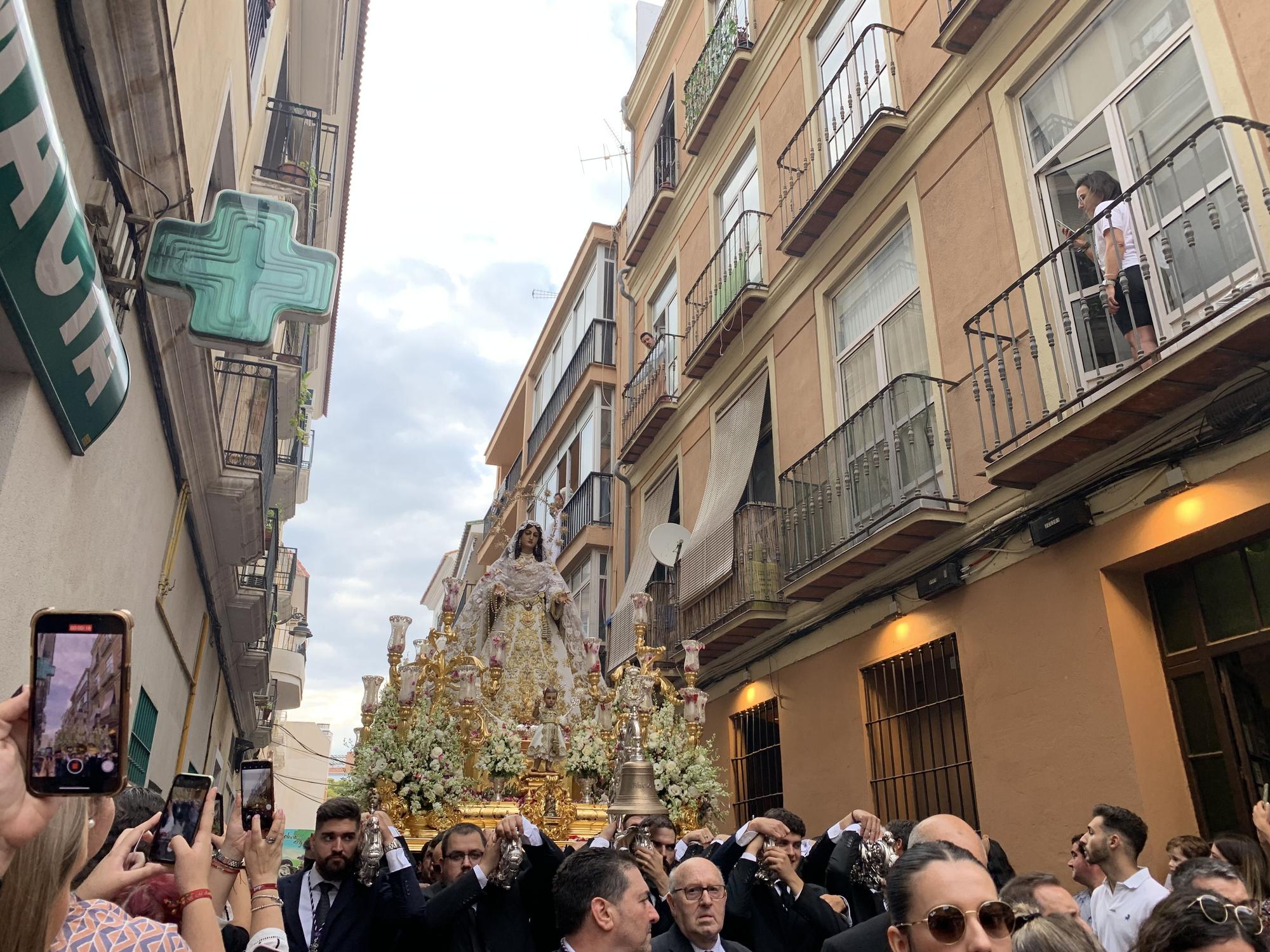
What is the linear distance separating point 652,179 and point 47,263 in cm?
1410

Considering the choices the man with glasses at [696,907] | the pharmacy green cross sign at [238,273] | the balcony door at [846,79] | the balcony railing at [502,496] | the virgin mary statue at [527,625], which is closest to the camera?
the man with glasses at [696,907]

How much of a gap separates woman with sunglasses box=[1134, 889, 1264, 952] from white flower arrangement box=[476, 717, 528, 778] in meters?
5.55

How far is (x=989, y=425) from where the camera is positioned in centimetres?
744

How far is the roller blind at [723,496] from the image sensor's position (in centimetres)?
1075

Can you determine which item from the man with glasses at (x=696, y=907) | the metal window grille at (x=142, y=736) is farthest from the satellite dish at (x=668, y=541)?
the man with glasses at (x=696, y=907)

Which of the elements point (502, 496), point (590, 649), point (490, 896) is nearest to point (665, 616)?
point (590, 649)

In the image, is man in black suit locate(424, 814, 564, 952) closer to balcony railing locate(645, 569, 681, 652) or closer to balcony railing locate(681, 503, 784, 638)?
balcony railing locate(681, 503, 784, 638)

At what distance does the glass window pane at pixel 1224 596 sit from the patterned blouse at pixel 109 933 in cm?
608

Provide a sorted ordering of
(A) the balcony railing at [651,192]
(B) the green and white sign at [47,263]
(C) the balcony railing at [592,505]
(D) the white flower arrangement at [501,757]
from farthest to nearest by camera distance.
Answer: (C) the balcony railing at [592,505] → (A) the balcony railing at [651,192] → (D) the white flower arrangement at [501,757] → (B) the green and white sign at [47,263]

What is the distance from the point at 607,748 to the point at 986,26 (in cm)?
671

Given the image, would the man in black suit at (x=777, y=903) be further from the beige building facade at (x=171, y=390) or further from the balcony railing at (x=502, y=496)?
the balcony railing at (x=502, y=496)

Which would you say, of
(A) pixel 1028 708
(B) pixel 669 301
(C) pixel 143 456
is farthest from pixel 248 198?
(B) pixel 669 301

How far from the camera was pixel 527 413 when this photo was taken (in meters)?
24.4

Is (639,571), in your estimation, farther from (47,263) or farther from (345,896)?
(47,263)
